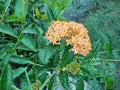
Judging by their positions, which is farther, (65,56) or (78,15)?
(78,15)

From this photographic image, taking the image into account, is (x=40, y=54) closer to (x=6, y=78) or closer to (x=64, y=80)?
(x=64, y=80)

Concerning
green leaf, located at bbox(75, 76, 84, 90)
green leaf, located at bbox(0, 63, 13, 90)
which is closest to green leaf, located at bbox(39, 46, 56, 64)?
green leaf, located at bbox(75, 76, 84, 90)

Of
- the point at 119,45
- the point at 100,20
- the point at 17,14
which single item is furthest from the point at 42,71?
the point at 100,20

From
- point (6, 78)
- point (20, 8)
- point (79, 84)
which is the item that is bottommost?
point (79, 84)

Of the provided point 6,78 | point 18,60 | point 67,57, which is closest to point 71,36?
point 67,57

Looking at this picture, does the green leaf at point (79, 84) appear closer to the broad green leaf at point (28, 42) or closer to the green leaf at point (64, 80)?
the green leaf at point (64, 80)

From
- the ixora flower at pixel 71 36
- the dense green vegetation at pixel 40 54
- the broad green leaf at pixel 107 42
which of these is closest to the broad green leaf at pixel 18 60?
the dense green vegetation at pixel 40 54

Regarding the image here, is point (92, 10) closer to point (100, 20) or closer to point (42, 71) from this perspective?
point (100, 20)

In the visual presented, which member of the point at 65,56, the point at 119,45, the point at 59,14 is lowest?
the point at 119,45
